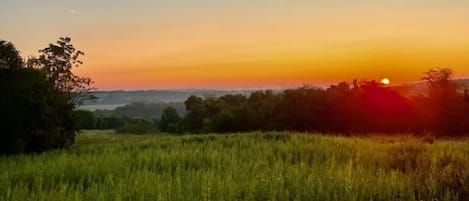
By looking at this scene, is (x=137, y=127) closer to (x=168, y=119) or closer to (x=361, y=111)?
(x=168, y=119)

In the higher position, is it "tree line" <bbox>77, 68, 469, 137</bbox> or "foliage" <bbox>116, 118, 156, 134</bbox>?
"tree line" <bbox>77, 68, 469, 137</bbox>

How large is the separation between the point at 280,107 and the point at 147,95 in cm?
9985

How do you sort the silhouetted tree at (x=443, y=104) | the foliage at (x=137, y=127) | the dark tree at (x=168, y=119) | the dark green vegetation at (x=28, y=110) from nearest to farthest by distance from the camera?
the dark green vegetation at (x=28, y=110), the silhouetted tree at (x=443, y=104), the foliage at (x=137, y=127), the dark tree at (x=168, y=119)

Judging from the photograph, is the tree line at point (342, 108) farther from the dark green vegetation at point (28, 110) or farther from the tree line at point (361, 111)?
the dark green vegetation at point (28, 110)

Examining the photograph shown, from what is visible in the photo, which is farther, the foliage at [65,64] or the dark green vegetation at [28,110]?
the foliage at [65,64]

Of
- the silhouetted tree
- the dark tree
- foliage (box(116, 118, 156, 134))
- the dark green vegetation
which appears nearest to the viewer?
the dark green vegetation

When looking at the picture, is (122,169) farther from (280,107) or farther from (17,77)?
(280,107)

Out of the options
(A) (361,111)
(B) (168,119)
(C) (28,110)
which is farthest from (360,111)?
(B) (168,119)

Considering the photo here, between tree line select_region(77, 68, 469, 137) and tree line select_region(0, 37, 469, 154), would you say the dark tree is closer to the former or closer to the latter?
tree line select_region(0, 37, 469, 154)

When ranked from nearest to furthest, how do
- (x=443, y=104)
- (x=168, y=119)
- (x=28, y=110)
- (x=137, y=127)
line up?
(x=28, y=110), (x=443, y=104), (x=137, y=127), (x=168, y=119)

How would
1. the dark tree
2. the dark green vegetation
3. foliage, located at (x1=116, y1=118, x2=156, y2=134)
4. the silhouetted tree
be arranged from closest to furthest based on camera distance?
the dark green vegetation
the silhouetted tree
foliage, located at (x1=116, y1=118, x2=156, y2=134)
the dark tree

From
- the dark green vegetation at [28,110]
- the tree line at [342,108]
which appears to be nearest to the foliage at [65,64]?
the tree line at [342,108]

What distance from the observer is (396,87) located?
59000 mm

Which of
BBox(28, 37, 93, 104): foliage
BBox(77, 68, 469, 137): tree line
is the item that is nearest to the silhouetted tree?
BBox(77, 68, 469, 137): tree line
